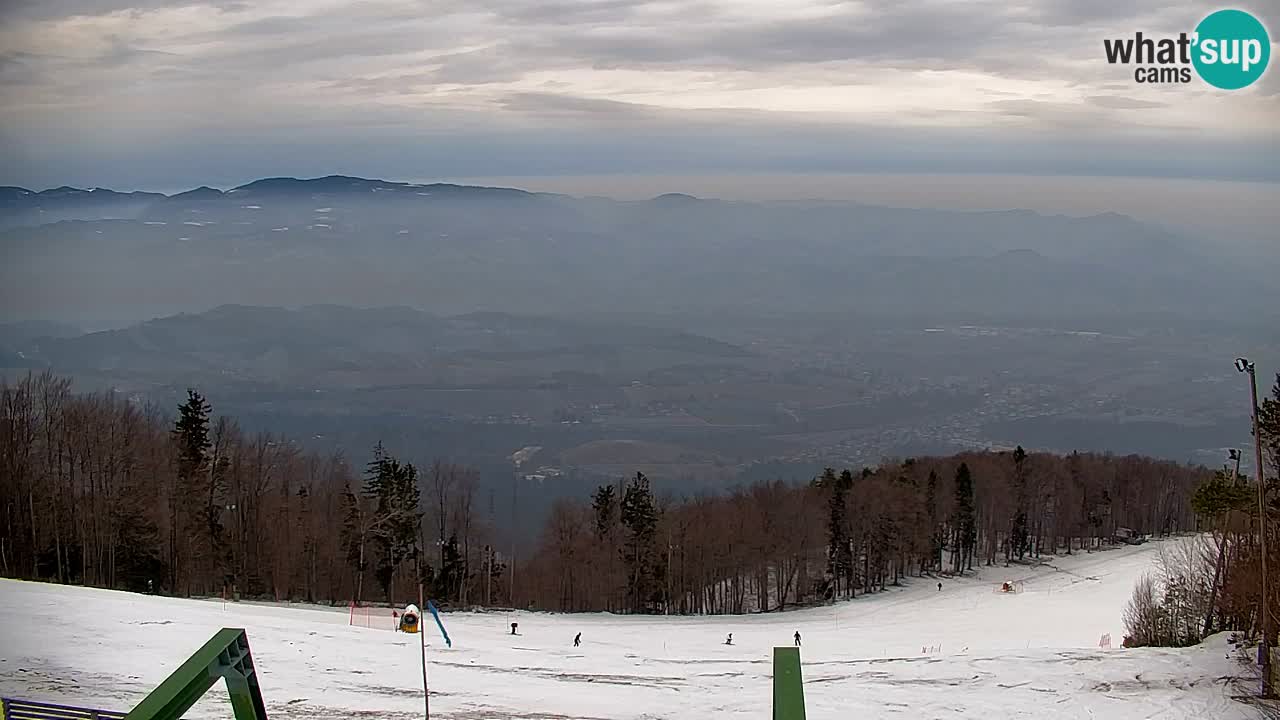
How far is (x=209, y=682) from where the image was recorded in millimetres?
4613

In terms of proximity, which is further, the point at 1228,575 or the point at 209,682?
the point at 1228,575

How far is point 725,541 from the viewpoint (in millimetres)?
45562

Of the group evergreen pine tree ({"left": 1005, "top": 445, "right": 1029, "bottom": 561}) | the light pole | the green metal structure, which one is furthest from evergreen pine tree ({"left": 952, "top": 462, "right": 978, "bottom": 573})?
the green metal structure

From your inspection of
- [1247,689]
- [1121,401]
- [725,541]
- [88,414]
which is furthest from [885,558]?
[1121,401]

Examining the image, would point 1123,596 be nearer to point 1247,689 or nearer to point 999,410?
point 1247,689

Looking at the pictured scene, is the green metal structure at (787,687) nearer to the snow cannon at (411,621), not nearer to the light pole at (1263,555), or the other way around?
the light pole at (1263,555)

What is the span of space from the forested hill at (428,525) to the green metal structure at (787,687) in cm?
3352

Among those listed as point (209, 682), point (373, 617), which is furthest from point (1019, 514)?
point (209, 682)

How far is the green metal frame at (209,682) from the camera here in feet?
14.0

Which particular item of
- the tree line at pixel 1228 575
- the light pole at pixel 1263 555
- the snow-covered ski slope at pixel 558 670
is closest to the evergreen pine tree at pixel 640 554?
the snow-covered ski slope at pixel 558 670

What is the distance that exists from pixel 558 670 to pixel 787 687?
19.6 metres

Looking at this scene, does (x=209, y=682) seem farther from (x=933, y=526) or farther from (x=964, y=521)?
(x=964, y=521)

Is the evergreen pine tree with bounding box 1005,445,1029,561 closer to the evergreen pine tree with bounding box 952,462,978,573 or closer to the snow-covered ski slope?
the evergreen pine tree with bounding box 952,462,978,573

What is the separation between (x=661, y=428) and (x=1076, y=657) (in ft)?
446
